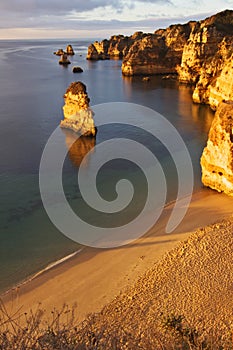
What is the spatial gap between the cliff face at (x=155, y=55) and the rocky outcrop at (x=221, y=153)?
66.1 meters

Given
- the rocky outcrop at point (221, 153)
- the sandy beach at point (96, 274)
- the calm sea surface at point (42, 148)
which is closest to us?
the sandy beach at point (96, 274)

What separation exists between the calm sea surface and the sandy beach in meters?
1.11

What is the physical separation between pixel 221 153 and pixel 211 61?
38.5 m

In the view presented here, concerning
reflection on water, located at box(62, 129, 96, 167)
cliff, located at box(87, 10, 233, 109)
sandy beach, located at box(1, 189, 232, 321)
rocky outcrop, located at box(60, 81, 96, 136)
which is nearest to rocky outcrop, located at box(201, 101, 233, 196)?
sandy beach, located at box(1, 189, 232, 321)

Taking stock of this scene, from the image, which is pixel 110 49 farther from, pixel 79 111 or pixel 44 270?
pixel 44 270

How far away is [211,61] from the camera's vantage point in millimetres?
56750

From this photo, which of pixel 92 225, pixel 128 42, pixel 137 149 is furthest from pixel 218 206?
pixel 128 42

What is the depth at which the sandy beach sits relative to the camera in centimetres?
1559

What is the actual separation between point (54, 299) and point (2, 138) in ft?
93.6

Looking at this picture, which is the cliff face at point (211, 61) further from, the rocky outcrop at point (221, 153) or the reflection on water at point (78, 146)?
the rocky outcrop at point (221, 153)

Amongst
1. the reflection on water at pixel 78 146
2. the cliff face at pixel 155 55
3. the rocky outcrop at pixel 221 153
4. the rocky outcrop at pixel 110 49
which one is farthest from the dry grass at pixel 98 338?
the rocky outcrop at pixel 110 49

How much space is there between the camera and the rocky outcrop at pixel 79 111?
3803 centimetres

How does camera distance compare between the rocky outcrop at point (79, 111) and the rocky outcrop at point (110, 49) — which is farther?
the rocky outcrop at point (110, 49)

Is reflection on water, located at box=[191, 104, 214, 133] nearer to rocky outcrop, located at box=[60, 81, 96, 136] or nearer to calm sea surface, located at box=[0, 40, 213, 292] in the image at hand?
calm sea surface, located at box=[0, 40, 213, 292]
